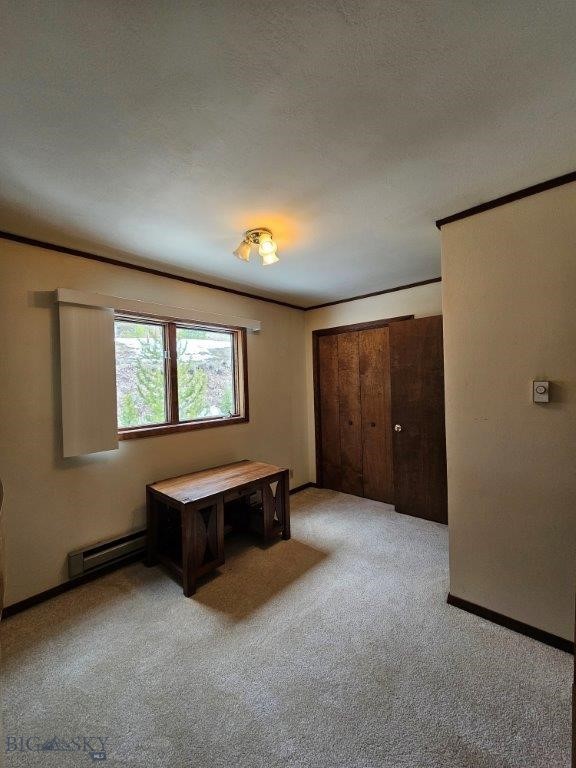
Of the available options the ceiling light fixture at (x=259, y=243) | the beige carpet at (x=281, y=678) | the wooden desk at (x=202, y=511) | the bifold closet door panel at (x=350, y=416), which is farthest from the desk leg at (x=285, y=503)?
the ceiling light fixture at (x=259, y=243)

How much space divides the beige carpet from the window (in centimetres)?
120

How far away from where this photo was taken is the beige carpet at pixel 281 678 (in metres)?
1.15

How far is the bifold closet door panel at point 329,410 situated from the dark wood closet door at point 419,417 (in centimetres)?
82

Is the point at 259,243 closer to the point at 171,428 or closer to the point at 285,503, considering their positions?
the point at 171,428

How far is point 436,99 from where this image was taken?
42.4 inches

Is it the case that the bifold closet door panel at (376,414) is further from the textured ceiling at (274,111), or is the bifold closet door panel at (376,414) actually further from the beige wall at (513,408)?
the textured ceiling at (274,111)

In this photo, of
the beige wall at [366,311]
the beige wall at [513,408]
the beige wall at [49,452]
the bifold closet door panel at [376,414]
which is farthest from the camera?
the bifold closet door panel at [376,414]

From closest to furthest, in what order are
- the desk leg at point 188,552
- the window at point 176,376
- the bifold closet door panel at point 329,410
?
1. the desk leg at point 188,552
2. the window at point 176,376
3. the bifold closet door panel at point 329,410

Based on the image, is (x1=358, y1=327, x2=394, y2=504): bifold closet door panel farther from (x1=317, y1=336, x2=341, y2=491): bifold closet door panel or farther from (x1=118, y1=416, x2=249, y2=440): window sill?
(x1=118, y1=416, x2=249, y2=440): window sill

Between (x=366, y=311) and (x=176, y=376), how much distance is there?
217 centimetres

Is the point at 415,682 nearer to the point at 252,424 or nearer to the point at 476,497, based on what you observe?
the point at 476,497

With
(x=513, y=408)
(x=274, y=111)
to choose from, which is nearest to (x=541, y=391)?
(x=513, y=408)

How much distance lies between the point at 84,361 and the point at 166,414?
0.78 meters

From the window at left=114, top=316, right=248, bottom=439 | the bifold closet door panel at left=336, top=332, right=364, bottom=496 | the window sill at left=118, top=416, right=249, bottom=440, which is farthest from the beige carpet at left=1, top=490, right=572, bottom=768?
the bifold closet door panel at left=336, top=332, right=364, bottom=496
